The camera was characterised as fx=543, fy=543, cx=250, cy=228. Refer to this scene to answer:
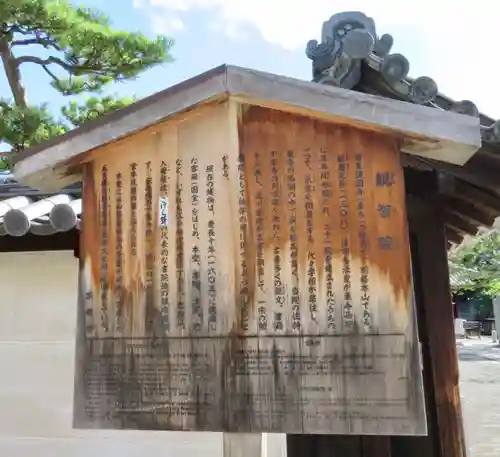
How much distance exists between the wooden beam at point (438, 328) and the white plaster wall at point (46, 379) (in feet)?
5.44

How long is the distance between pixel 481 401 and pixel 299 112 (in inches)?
540

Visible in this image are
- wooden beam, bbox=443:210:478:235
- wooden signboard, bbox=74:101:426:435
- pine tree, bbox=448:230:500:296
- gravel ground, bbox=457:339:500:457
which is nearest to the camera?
wooden signboard, bbox=74:101:426:435

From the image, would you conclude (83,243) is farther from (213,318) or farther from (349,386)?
(349,386)

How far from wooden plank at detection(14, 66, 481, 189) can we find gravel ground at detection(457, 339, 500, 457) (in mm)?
2570

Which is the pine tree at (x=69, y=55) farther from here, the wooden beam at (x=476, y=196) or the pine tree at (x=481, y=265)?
the pine tree at (x=481, y=265)

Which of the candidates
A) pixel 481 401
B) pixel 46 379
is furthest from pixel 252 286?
pixel 481 401

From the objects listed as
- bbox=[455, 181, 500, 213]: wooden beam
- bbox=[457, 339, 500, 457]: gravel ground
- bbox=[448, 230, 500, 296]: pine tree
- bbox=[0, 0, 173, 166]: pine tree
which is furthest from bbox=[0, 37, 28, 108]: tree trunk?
bbox=[448, 230, 500, 296]: pine tree

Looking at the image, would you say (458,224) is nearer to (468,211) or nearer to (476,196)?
(468,211)

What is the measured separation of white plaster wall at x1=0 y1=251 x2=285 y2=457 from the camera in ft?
14.8

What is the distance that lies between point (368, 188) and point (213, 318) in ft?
2.92

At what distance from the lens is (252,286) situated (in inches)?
93.7

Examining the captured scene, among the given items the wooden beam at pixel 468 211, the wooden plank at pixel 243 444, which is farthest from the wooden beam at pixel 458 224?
the wooden plank at pixel 243 444

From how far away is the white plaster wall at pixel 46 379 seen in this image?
452cm

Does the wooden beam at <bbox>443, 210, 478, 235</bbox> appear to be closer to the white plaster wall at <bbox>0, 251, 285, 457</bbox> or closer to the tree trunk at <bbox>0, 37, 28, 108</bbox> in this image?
the white plaster wall at <bbox>0, 251, 285, 457</bbox>
